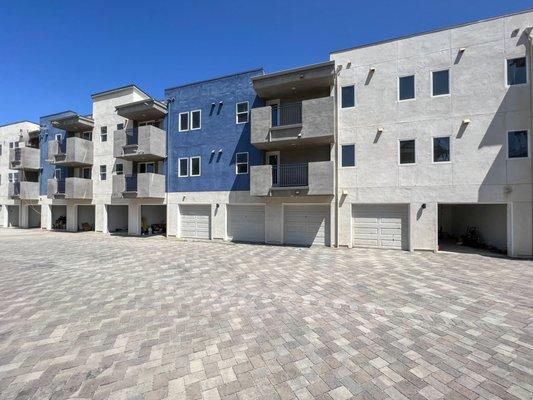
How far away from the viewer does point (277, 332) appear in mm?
5027

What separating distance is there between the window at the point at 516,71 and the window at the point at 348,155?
7458 millimetres

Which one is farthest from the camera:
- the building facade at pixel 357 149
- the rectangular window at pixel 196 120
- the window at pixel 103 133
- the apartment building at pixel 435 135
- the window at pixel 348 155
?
the window at pixel 103 133

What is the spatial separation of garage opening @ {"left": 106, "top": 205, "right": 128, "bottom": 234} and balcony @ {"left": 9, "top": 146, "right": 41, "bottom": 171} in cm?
1030

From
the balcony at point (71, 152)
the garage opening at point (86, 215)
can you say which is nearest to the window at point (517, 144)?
the balcony at point (71, 152)

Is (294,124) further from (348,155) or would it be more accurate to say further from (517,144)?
(517,144)

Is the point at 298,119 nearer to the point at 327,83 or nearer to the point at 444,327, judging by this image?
the point at 327,83

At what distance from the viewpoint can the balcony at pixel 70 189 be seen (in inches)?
849

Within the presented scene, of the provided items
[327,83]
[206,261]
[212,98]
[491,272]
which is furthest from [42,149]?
[491,272]

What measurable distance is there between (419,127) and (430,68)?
304 cm

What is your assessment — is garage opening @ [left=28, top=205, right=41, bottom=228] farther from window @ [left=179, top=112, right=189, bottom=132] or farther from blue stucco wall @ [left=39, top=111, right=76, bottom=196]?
window @ [left=179, top=112, right=189, bottom=132]

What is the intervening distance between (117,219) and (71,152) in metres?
6.77

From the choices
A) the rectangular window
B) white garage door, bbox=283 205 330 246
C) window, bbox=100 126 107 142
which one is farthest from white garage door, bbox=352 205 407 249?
window, bbox=100 126 107 142

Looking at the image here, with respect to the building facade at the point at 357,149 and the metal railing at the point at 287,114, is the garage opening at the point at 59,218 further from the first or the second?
the metal railing at the point at 287,114

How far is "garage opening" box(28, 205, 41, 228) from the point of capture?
2817 cm
